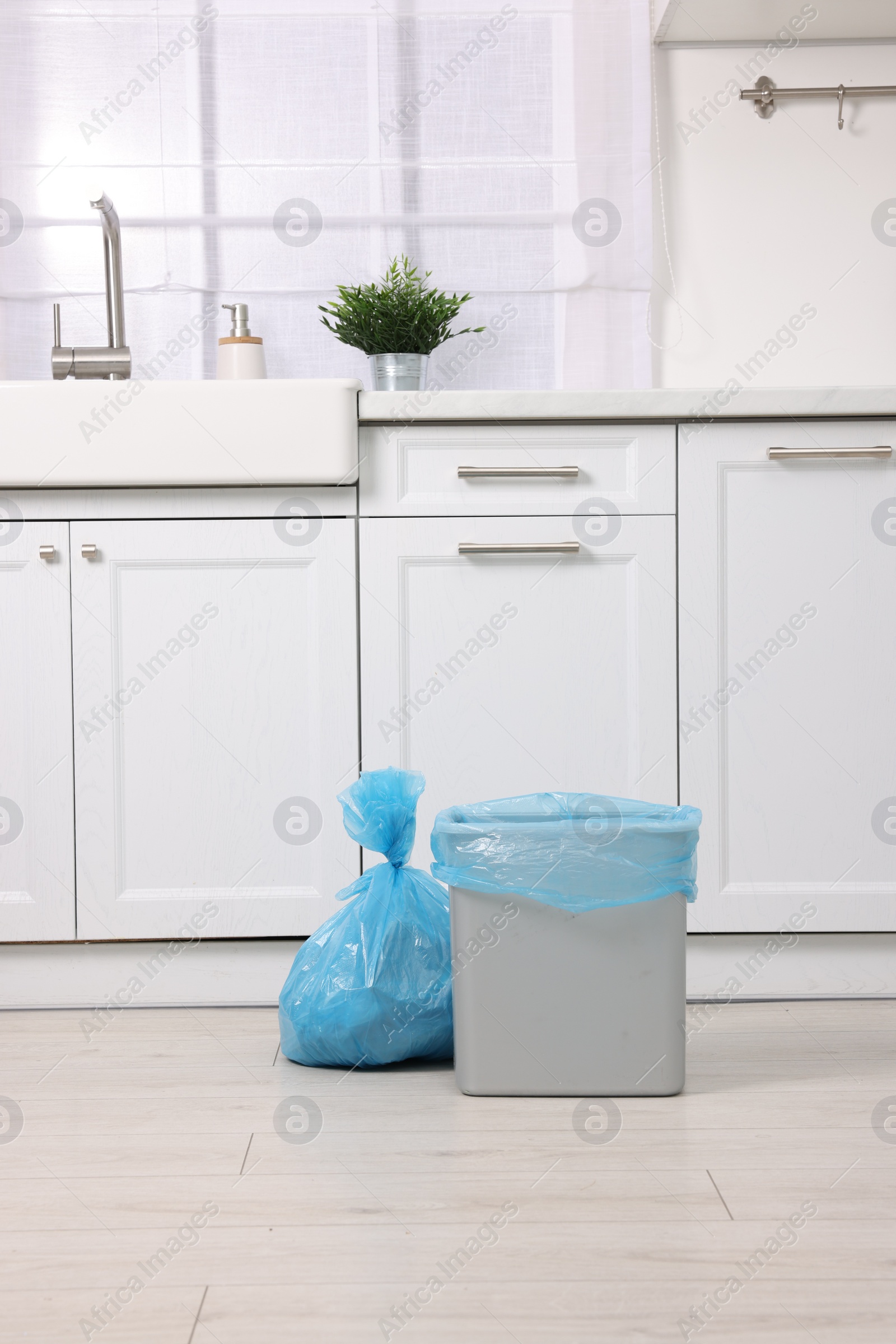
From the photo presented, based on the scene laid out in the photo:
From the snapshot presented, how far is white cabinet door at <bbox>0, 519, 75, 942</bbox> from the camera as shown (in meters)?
1.64

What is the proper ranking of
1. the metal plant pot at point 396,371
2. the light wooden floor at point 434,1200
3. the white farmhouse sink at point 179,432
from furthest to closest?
the metal plant pot at point 396,371 < the white farmhouse sink at point 179,432 < the light wooden floor at point 434,1200

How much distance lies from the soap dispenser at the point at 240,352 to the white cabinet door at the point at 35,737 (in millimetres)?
467

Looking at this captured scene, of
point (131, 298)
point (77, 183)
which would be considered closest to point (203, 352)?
point (131, 298)

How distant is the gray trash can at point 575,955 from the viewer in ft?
4.19

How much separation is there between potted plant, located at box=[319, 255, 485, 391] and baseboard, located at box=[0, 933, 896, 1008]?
92cm

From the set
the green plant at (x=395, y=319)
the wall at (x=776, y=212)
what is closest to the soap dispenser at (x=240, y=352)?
the green plant at (x=395, y=319)

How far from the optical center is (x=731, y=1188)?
104cm

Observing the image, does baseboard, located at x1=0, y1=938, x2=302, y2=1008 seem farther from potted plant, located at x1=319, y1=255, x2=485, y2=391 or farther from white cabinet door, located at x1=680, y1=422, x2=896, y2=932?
potted plant, located at x1=319, y1=255, x2=485, y2=391

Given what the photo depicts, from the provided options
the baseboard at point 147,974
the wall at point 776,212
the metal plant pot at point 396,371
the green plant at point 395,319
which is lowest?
the baseboard at point 147,974

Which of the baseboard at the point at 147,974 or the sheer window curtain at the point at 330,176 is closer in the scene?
the baseboard at the point at 147,974

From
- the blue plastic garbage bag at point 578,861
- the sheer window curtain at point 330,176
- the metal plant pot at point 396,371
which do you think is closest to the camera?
the blue plastic garbage bag at point 578,861

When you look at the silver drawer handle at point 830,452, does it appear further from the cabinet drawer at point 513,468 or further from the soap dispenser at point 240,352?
the soap dispenser at point 240,352

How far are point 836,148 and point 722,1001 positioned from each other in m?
1.59

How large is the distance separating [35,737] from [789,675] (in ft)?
3.62
